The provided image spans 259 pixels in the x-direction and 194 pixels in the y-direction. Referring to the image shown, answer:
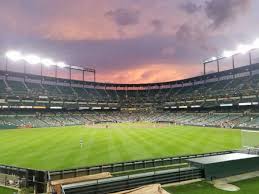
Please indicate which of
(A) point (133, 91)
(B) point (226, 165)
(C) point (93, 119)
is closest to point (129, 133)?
(B) point (226, 165)

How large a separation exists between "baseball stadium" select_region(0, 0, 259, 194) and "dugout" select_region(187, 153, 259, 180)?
2.7 inches

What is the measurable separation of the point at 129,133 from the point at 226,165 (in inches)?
1399

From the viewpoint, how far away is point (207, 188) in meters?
14.5

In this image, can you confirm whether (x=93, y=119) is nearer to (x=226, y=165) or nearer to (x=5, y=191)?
(x=5, y=191)

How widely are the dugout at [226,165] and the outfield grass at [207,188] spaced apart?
4.10ft

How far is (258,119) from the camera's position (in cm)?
6228

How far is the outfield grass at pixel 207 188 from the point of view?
1383 cm

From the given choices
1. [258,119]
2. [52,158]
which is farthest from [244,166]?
[258,119]

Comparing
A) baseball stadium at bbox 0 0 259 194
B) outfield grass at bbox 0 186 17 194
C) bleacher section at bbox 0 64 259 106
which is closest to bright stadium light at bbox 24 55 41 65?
baseball stadium at bbox 0 0 259 194

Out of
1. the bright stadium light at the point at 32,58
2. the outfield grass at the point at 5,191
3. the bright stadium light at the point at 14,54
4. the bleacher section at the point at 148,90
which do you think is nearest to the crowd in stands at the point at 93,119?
the bleacher section at the point at 148,90

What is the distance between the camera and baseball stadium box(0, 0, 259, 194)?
15.6 m

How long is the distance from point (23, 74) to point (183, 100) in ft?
224

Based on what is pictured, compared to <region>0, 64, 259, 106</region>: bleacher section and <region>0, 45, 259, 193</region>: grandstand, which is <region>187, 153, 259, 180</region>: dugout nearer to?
<region>0, 45, 259, 193</region>: grandstand

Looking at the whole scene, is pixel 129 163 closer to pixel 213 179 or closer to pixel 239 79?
pixel 213 179
